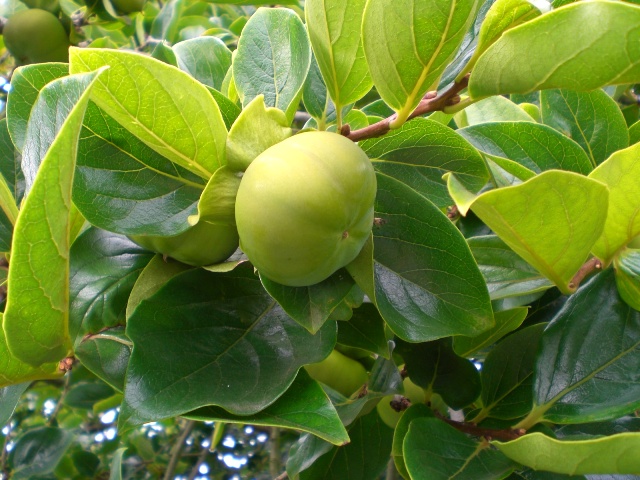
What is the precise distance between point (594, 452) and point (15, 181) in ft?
3.73

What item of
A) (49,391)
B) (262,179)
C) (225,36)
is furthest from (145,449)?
(262,179)

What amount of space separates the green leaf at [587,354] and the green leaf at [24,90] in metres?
0.92

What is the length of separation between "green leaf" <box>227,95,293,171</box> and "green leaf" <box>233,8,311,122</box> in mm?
109

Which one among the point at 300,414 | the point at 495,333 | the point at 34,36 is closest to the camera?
the point at 300,414

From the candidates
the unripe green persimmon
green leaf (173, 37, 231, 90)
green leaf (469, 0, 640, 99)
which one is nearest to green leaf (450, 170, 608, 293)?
green leaf (469, 0, 640, 99)

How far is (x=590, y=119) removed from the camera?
1.35 m

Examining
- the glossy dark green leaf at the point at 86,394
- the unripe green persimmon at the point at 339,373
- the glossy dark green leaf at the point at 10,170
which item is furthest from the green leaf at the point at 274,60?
the glossy dark green leaf at the point at 86,394

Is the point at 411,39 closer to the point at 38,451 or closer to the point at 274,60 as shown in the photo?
the point at 274,60

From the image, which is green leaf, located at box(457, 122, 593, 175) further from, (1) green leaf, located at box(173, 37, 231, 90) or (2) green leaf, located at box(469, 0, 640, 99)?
(1) green leaf, located at box(173, 37, 231, 90)

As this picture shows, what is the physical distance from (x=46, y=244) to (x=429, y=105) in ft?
1.93

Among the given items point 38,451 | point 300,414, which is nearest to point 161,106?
point 300,414

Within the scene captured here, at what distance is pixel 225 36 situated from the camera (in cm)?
238

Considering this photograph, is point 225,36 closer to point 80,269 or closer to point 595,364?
point 80,269

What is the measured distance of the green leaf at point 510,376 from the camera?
1.24m
